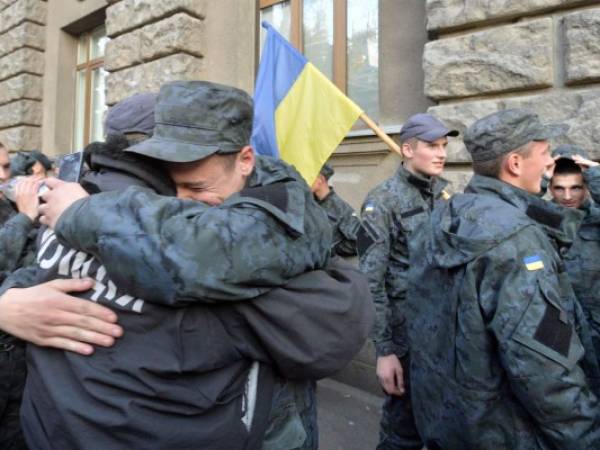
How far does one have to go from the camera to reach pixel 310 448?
4.20 ft

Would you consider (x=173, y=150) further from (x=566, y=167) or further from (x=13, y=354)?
(x=566, y=167)

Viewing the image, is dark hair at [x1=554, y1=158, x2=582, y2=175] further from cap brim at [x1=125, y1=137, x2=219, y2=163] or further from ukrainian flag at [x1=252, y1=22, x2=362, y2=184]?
cap brim at [x1=125, y1=137, x2=219, y2=163]

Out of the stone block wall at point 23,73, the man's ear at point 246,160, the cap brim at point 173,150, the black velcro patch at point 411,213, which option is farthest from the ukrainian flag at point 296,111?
the stone block wall at point 23,73

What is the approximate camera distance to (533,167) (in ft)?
6.01

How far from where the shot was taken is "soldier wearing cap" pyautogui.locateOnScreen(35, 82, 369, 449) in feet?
3.04

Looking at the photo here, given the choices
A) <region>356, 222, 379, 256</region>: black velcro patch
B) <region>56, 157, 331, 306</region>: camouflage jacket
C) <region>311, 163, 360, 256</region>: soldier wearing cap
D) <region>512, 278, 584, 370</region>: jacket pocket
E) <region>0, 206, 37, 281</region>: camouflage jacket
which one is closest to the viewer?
<region>56, 157, 331, 306</region>: camouflage jacket

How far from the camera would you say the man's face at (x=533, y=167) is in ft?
5.98

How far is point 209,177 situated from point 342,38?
403 cm

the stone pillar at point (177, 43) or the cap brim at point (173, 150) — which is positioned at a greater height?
the stone pillar at point (177, 43)

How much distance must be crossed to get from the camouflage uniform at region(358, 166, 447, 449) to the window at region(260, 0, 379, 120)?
1812mm

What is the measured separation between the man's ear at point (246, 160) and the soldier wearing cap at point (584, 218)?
2002mm

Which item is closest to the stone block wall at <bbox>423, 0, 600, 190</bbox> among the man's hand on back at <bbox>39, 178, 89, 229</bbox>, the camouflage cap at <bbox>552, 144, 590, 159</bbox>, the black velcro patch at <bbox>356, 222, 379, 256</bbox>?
the camouflage cap at <bbox>552, 144, 590, 159</bbox>

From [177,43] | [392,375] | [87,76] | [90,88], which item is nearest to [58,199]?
[392,375]

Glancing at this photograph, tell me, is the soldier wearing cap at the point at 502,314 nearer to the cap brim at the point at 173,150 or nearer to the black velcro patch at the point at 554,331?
the black velcro patch at the point at 554,331
